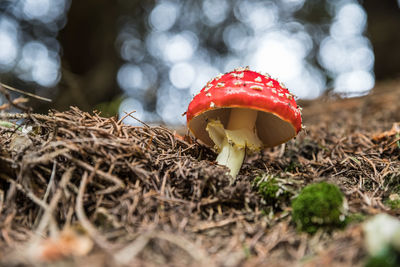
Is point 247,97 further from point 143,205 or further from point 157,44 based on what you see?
point 157,44

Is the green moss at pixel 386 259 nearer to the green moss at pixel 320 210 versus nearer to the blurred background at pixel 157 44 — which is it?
the green moss at pixel 320 210

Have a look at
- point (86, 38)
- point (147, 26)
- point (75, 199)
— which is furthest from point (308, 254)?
point (147, 26)

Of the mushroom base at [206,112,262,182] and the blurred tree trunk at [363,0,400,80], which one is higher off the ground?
the blurred tree trunk at [363,0,400,80]

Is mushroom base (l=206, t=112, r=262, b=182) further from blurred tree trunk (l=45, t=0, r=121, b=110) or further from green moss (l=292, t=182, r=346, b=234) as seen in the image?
blurred tree trunk (l=45, t=0, r=121, b=110)

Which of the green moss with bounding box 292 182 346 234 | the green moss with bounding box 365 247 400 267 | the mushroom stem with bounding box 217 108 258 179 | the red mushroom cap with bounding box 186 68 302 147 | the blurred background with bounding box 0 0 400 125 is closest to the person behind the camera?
the green moss with bounding box 365 247 400 267

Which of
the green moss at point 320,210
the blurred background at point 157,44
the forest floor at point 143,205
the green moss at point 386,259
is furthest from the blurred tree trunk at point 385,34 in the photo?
the green moss at point 386,259

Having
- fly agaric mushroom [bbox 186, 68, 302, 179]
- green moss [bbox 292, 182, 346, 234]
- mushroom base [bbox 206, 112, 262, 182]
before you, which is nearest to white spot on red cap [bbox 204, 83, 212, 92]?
fly agaric mushroom [bbox 186, 68, 302, 179]

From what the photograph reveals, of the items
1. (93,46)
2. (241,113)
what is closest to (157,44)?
(93,46)
